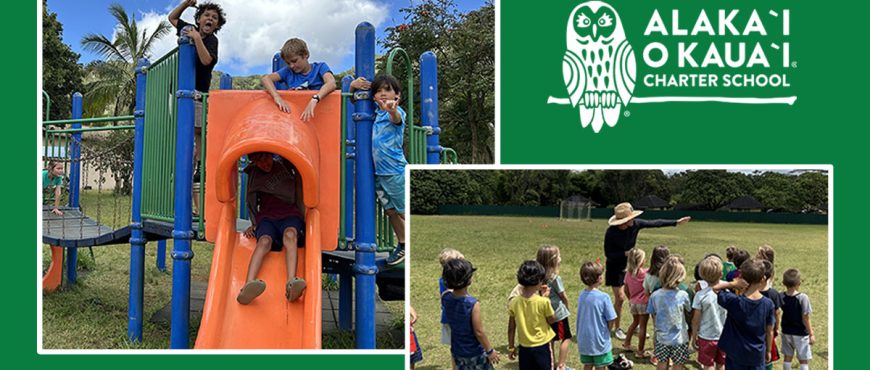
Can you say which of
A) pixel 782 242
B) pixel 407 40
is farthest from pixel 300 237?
pixel 407 40

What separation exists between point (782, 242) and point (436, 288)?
2.37 m

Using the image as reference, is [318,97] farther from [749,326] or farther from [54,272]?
[54,272]

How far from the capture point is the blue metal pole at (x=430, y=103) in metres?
7.38

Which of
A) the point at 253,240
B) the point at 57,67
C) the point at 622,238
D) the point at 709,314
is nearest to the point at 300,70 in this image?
the point at 253,240

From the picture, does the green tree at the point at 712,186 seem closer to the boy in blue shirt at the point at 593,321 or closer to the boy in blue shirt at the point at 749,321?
the boy in blue shirt at the point at 749,321

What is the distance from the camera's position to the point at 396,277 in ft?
22.6

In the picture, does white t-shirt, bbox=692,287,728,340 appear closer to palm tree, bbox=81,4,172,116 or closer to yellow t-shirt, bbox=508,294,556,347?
yellow t-shirt, bbox=508,294,556,347

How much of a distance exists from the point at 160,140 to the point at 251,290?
2.27m

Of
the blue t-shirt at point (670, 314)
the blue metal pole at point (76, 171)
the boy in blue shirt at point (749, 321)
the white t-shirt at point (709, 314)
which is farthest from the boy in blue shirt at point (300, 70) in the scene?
the blue metal pole at point (76, 171)

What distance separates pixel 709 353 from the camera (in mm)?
5242

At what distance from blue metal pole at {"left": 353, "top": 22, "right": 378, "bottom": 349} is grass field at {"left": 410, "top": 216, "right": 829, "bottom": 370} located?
32.6 inches

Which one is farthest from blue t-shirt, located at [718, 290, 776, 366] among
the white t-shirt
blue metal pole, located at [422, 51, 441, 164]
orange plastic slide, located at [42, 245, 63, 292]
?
orange plastic slide, located at [42, 245, 63, 292]

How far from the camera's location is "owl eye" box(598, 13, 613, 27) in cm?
609

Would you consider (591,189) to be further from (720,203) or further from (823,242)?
(823,242)
